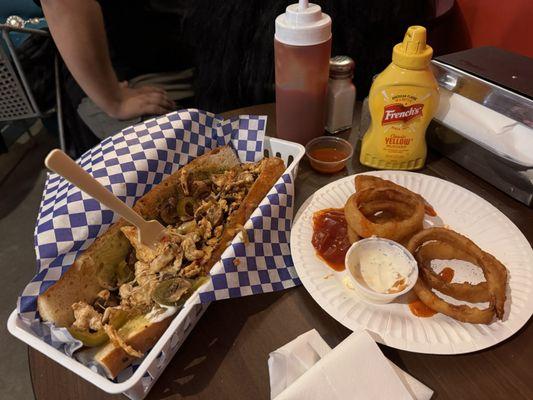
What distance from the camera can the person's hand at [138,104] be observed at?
193 cm

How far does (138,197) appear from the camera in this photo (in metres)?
1.11

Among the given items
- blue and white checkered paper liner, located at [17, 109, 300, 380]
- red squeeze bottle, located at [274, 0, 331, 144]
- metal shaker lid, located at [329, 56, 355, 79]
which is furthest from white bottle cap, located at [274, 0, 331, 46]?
blue and white checkered paper liner, located at [17, 109, 300, 380]

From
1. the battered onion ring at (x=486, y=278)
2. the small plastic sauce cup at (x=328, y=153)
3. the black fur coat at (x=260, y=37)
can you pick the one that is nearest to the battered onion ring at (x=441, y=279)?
the battered onion ring at (x=486, y=278)

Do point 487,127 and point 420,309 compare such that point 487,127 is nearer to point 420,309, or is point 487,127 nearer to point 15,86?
point 420,309

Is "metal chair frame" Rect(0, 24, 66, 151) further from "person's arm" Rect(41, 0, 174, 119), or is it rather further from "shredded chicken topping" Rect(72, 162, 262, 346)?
"shredded chicken topping" Rect(72, 162, 262, 346)

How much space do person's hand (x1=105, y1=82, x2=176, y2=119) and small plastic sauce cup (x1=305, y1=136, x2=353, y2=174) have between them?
913 mm

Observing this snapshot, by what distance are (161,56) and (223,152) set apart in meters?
1.03

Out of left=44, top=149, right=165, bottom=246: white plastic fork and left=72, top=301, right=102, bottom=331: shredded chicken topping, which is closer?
left=44, top=149, right=165, bottom=246: white plastic fork

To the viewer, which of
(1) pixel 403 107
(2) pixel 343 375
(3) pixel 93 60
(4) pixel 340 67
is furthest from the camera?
(3) pixel 93 60

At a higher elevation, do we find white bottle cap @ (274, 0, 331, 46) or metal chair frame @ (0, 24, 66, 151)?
white bottle cap @ (274, 0, 331, 46)

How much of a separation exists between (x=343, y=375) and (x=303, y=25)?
91 cm

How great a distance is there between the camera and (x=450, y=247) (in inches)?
40.2

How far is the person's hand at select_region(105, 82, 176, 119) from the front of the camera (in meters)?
1.93

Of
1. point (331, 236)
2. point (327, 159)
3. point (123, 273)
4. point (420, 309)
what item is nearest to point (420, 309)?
point (420, 309)
